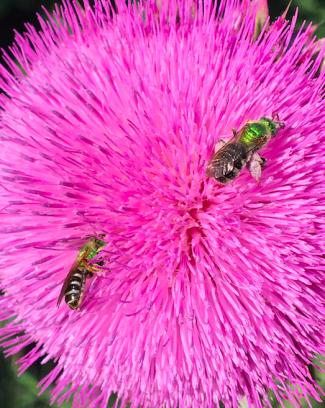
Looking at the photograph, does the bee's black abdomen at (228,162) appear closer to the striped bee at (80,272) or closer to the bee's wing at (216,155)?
the bee's wing at (216,155)

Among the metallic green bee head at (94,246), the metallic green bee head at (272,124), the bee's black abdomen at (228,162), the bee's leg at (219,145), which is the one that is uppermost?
the metallic green bee head at (272,124)

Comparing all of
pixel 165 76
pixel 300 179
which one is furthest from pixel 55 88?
pixel 300 179

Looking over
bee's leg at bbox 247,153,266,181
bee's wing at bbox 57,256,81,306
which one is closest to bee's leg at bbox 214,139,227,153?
bee's leg at bbox 247,153,266,181

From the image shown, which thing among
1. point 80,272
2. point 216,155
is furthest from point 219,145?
point 80,272

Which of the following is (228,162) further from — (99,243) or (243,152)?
(99,243)

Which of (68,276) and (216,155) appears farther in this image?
(68,276)

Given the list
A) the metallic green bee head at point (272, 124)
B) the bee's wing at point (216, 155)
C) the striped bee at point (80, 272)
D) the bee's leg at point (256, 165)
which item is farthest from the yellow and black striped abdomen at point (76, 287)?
the metallic green bee head at point (272, 124)
